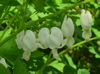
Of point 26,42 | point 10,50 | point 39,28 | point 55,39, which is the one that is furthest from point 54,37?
point 39,28

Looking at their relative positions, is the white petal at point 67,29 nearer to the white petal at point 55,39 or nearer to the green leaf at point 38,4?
the white petal at point 55,39

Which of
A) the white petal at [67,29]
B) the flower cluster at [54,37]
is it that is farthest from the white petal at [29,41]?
the white petal at [67,29]

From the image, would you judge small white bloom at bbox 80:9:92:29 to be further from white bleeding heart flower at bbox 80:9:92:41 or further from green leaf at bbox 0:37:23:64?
green leaf at bbox 0:37:23:64

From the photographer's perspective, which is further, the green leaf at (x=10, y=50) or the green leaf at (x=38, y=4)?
→ the green leaf at (x=10, y=50)

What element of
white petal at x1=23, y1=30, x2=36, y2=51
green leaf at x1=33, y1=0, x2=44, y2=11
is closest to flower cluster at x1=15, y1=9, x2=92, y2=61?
white petal at x1=23, y1=30, x2=36, y2=51

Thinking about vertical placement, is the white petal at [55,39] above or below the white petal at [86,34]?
above

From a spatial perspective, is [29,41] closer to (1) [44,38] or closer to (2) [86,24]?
(1) [44,38]

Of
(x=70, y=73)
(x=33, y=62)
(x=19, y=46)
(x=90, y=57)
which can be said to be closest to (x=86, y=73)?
(x=70, y=73)

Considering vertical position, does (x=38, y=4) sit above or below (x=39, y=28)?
above

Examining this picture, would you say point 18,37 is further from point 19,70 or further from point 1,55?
point 19,70
